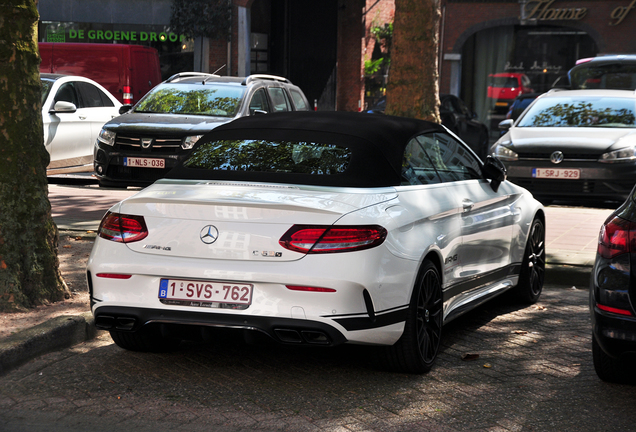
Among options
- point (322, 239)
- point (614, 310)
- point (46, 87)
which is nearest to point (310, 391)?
point (322, 239)

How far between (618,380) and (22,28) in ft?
14.3

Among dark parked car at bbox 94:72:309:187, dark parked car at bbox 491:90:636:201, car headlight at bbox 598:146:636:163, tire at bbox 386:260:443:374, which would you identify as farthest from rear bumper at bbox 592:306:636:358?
dark parked car at bbox 94:72:309:187

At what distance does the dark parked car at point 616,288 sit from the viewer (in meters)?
4.32

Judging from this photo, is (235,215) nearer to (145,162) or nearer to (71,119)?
(145,162)

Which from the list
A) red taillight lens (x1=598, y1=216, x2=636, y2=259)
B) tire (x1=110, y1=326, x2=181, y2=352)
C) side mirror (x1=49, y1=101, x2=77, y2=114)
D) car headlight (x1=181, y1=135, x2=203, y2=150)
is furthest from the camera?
side mirror (x1=49, y1=101, x2=77, y2=114)

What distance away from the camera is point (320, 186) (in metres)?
4.86

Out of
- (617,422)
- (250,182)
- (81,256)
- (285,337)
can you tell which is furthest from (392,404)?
(81,256)

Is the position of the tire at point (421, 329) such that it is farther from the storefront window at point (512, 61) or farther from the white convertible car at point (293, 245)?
the storefront window at point (512, 61)

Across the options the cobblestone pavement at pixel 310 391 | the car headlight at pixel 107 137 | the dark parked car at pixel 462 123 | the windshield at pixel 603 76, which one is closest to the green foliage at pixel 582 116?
the car headlight at pixel 107 137

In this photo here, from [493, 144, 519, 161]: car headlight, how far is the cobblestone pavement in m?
6.27

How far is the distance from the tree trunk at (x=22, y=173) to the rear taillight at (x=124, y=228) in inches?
58.5

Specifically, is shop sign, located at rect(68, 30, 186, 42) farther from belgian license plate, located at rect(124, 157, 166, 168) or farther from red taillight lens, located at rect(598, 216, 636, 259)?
red taillight lens, located at rect(598, 216, 636, 259)

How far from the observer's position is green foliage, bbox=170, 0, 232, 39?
29.1m

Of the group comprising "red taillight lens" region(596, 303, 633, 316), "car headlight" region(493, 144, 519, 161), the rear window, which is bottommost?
"red taillight lens" region(596, 303, 633, 316)
